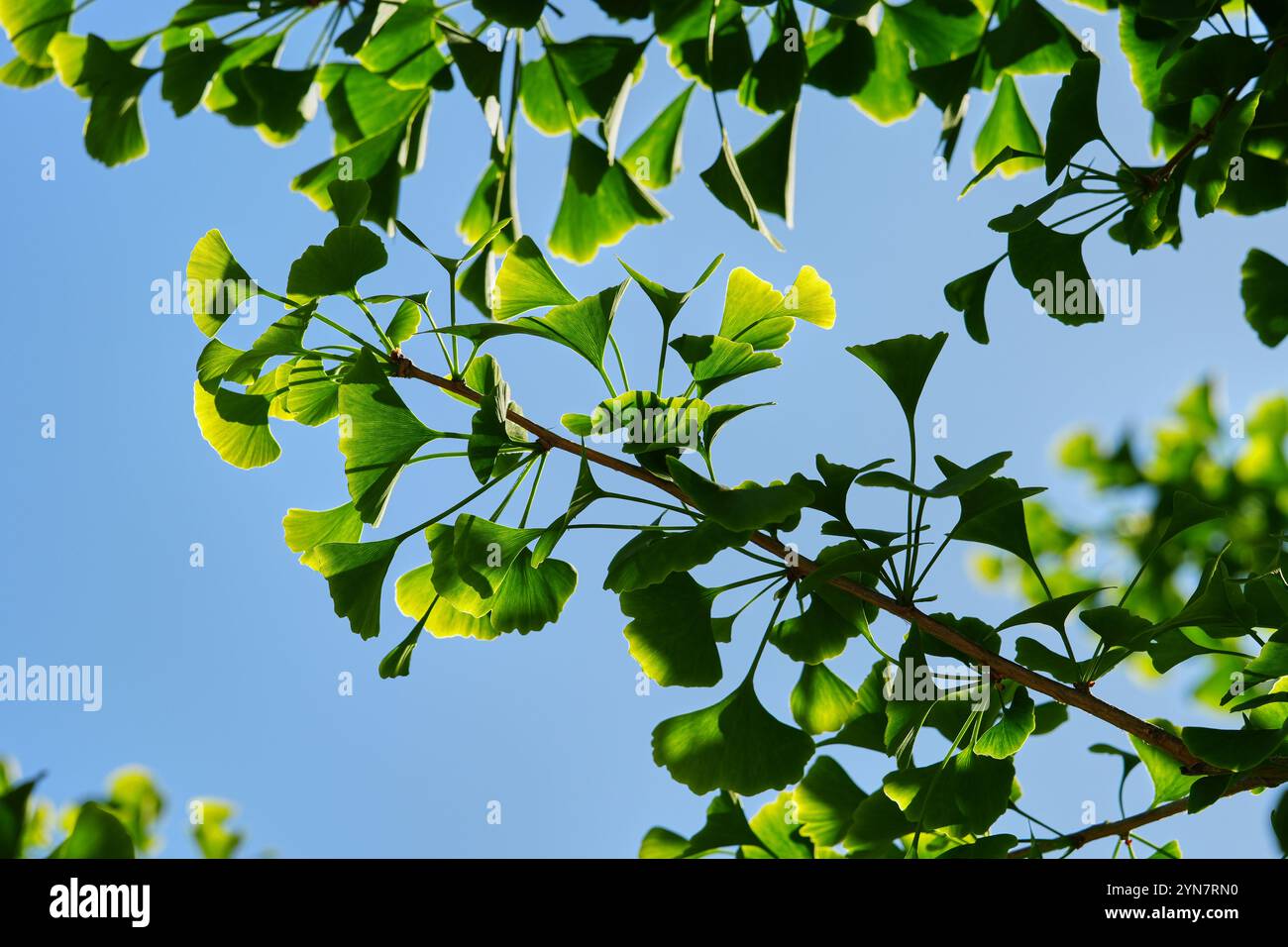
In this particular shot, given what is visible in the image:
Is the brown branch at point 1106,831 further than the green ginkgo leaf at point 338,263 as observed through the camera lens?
Yes

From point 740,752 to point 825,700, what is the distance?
12 centimetres

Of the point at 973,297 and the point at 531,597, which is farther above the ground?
the point at 973,297

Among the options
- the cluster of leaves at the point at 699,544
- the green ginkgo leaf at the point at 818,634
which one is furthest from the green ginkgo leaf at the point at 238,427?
the green ginkgo leaf at the point at 818,634

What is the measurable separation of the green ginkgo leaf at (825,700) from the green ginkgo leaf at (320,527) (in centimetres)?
42

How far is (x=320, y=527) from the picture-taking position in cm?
88

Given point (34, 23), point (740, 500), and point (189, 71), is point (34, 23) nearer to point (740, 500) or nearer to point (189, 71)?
point (189, 71)

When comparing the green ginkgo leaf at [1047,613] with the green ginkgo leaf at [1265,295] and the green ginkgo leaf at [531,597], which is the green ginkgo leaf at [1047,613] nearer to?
the green ginkgo leaf at [531,597]

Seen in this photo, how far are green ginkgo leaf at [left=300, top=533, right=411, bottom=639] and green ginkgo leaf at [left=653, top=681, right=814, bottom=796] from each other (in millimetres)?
261

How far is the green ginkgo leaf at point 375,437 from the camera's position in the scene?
2.39ft

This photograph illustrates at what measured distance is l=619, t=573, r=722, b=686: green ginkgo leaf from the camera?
2.58 ft

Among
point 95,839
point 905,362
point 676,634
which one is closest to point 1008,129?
point 905,362

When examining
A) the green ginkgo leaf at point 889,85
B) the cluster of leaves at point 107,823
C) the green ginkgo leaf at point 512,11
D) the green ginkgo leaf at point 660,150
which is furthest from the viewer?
the green ginkgo leaf at point 660,150
